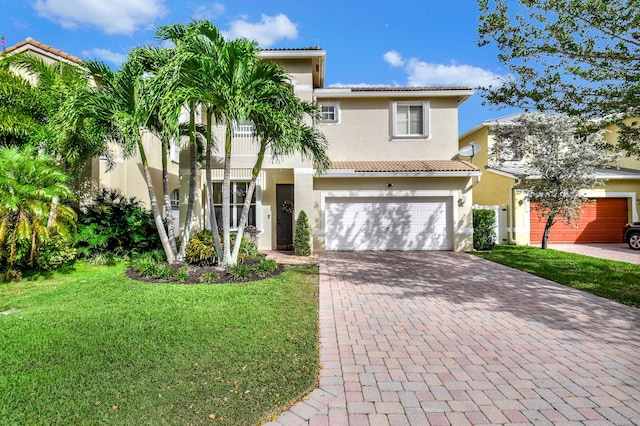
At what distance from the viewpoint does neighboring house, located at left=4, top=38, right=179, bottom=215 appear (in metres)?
13.2

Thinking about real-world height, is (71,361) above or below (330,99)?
below

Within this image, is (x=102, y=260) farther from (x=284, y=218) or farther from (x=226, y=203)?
(x=284, y=218)

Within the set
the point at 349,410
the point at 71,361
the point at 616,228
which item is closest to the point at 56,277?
the point at 71,361

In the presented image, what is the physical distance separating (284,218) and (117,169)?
7539mm

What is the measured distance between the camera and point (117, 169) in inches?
576

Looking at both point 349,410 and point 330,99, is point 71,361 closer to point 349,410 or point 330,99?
point 349,410

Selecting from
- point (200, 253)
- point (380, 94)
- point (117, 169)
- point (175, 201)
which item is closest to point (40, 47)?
point (117, 169)

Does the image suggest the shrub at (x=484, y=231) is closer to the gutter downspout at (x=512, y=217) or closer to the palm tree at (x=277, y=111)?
the gutter downspout at (x=512, y=217)

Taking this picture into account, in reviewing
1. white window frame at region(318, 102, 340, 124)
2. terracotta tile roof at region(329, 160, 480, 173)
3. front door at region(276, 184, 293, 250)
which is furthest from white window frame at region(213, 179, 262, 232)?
white window frame at region(318, 102, 340, 124)

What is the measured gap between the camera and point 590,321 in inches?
231

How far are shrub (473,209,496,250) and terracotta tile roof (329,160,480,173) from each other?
2.09m

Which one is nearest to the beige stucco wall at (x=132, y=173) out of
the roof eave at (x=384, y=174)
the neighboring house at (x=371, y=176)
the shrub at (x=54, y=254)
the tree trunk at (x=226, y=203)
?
the neighboring house at (x=371, y=176)

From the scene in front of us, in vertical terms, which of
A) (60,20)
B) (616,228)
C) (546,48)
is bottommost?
(616,228)

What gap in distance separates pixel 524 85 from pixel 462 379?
800 centimetres
